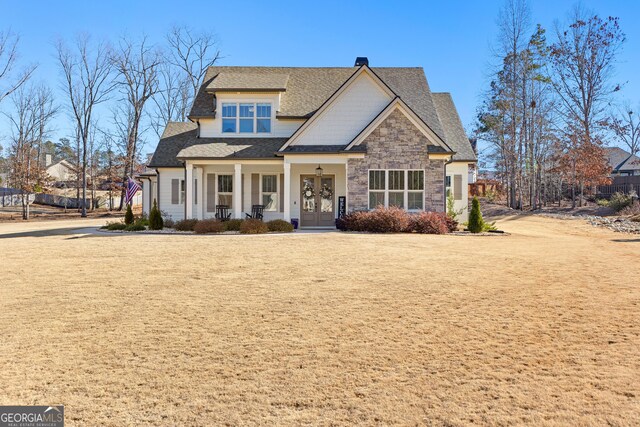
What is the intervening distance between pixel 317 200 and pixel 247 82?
22.9ft

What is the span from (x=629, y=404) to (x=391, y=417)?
2.02m

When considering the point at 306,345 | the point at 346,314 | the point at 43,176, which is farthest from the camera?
the point at 43,176

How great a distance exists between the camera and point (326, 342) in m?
5.23

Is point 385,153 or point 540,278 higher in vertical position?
point 385,153

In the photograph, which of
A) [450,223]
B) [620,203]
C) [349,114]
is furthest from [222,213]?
[620,203]

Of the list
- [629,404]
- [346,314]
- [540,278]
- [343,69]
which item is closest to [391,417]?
[629,404]

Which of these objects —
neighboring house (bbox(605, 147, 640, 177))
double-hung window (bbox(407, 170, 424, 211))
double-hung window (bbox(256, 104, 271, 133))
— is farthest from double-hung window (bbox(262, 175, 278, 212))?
neighboring house (bbox(605, 147, 640, 177))

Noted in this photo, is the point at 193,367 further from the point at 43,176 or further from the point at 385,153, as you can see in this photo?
the point at 43,176

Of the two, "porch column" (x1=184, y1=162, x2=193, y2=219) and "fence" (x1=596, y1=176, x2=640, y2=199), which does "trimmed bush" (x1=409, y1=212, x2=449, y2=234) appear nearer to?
"porch column" (x1=184, y1=162, x2=193, y2=219)

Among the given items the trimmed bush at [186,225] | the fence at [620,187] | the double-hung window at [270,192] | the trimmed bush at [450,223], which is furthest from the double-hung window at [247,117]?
the fence at [620,187]

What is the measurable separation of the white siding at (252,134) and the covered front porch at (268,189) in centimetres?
179

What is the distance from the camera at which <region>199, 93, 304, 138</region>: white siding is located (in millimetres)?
21984

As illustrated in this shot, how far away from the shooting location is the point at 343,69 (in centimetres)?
2573

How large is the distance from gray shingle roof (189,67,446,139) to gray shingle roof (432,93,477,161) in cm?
143
